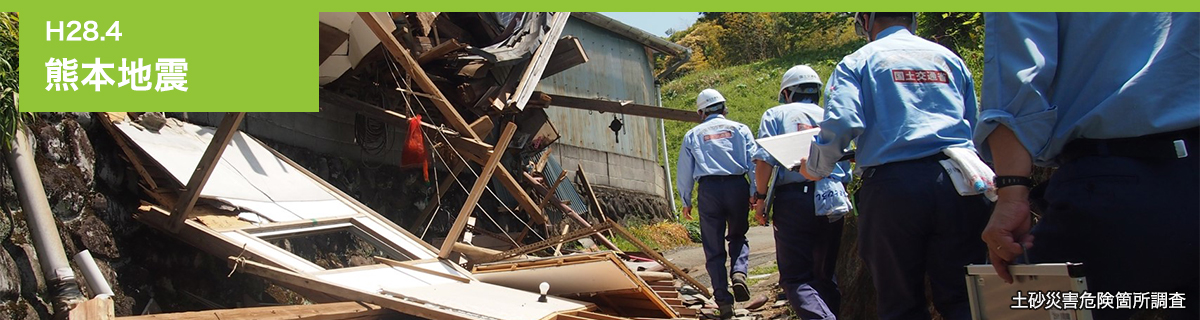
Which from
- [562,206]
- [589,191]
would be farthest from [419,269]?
[589,191]

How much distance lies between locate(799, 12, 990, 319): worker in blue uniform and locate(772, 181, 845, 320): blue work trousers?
5.01 ft

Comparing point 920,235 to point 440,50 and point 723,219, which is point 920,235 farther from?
point 440,50

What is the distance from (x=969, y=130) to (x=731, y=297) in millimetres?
3059

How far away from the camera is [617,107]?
11.8 metres

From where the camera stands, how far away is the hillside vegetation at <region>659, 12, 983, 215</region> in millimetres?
31797

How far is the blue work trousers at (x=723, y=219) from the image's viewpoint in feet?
21.5

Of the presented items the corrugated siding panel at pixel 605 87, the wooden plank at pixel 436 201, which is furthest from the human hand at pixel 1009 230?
the corrugated siding panel at pixel 605 87

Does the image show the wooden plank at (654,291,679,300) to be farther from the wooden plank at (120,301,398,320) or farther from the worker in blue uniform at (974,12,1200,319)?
the worker in blue uniform at (974,12,1200,319)

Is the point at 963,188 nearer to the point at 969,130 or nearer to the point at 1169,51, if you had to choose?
the point at 969,130

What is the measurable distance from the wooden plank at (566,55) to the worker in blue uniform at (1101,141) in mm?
8672

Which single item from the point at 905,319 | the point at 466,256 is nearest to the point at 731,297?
the point at 466,256

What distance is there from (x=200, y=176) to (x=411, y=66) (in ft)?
9.16

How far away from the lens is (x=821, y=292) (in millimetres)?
5371

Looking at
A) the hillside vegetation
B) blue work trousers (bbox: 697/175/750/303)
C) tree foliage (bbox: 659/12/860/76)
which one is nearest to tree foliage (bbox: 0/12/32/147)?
blue work trousers (bbox: 697/175/750/303)
